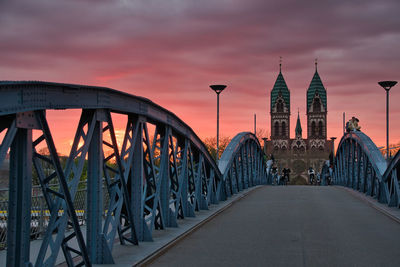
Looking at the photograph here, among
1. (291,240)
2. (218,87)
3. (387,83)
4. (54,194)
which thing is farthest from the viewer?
(387,83)

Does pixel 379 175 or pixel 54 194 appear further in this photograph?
pixel 379 175

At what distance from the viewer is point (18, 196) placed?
689 centimetres

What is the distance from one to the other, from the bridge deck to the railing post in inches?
130

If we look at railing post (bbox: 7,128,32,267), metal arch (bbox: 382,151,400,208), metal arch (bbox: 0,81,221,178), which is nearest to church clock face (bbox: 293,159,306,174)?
metal arch (bbox: 382,151,400,208)

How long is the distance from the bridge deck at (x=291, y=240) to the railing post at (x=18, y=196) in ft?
10.8

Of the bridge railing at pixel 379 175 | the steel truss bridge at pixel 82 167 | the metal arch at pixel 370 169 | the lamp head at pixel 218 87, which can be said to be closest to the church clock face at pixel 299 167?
Result: the metal arch at pixel 370 169

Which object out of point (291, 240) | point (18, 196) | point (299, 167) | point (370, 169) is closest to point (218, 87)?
point (370, 169)

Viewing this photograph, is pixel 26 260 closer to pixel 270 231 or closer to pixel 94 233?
pixel 94 233

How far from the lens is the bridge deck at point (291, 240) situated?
10.2 metres

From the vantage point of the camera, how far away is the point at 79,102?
8.19 meters

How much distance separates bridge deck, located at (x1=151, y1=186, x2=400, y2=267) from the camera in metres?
10.2

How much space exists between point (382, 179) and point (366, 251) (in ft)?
38.3

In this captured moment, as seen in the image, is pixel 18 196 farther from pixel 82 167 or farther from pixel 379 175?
pixel 379 175

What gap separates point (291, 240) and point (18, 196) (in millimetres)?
7107
